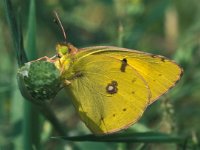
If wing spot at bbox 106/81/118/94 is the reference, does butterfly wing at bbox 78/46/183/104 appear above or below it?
above

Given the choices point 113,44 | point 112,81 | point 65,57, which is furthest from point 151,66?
point 113,44

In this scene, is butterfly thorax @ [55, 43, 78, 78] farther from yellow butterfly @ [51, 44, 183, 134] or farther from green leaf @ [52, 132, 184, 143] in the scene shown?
green leaf @ [52, 132, 184, 143]

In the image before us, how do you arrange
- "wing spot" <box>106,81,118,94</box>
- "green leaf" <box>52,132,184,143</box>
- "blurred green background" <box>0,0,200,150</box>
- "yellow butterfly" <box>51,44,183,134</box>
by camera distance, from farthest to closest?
1. "blurred green background" <box>0,0,200,150</box>
2. "wing spot" <box>106,81,118,94</box>
3. "yellow butterfly" <box>51,44,183,134</box>
4. "green leaf" <box>52,132,184,143</box>

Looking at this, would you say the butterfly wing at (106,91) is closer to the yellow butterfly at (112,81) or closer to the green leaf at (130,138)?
the yellow butterfly at (112,81)

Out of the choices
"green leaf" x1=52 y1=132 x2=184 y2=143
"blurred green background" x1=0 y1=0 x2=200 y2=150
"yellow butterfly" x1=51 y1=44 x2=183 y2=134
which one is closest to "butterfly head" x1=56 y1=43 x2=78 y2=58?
"yellow butterfly" x1=51 y1=44 x2=183 y2=134

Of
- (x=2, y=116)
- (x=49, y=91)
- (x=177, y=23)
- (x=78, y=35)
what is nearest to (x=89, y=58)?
(x=49, y=91)

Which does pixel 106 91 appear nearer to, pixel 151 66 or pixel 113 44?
pixel 151 66

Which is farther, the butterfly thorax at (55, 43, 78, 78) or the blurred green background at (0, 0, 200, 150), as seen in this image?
the blurred green background at (0, 0, 200, 150)

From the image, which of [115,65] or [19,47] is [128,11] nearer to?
[115,65]
